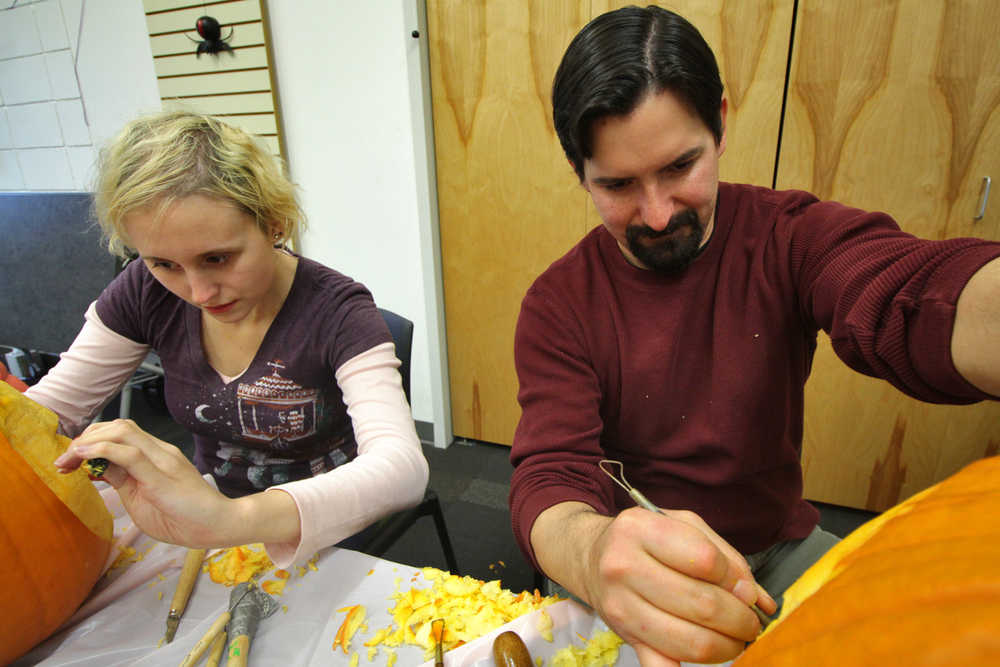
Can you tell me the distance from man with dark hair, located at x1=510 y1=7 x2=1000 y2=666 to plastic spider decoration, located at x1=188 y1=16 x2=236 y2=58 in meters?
1.94

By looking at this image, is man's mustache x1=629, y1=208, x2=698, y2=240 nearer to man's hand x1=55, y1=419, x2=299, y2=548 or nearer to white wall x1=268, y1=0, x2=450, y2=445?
man's hand x1=55, y1=419, x2=299, y2=548

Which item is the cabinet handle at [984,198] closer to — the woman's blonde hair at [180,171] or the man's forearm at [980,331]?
the man's forearm at [980,331]

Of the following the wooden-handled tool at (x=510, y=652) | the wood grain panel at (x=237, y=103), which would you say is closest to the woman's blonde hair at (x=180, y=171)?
the wooden-handled tool at (x=510, y=652)

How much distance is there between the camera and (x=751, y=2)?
1.50 metres

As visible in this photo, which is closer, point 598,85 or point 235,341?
point 598,85

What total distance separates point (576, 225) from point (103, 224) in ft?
4.59

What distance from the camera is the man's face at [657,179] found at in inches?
26.9

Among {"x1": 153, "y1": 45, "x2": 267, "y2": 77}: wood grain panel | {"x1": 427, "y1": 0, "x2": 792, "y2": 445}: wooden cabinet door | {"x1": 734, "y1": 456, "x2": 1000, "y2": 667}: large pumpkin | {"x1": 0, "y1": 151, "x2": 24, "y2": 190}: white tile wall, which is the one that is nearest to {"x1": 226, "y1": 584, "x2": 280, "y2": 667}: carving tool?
{"x1": 734, "y1": 456, "x2": 1000, "y2": 667}: large pumpkin

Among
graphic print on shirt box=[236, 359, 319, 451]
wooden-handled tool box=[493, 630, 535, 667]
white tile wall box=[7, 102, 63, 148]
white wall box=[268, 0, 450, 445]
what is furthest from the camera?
white tile wall box=[7, 102, 63, 148]

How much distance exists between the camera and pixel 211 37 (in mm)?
2049

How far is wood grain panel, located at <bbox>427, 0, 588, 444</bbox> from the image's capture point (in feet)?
5.77

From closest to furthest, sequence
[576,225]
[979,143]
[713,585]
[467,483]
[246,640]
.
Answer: [713,585]
[246,640]
[979,143]
[576,225]
[467,483]

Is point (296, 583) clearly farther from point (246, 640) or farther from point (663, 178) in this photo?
point (663, 178)

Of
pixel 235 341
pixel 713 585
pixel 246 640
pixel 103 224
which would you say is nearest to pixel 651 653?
pixel 713 585
